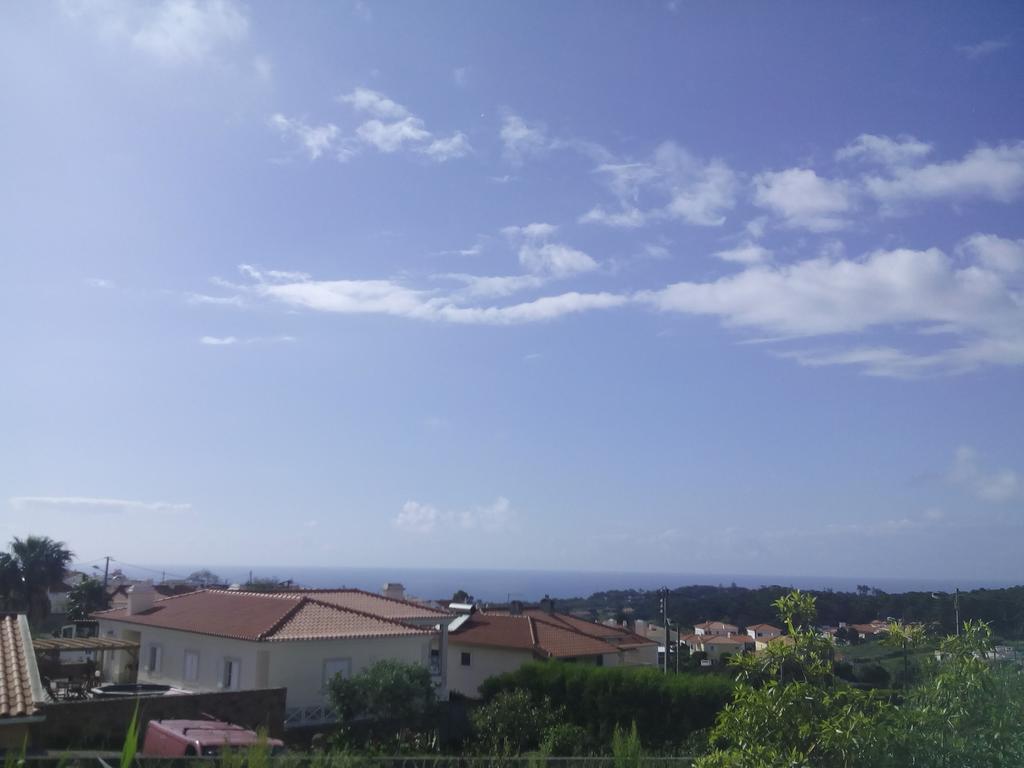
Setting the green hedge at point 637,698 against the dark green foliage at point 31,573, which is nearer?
the green hedge at point 637,698

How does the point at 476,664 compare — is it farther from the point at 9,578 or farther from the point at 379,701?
the point at 9,578

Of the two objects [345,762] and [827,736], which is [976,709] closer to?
[827,736]

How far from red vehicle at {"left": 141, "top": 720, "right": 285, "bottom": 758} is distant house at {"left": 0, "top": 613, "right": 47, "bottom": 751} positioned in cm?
244

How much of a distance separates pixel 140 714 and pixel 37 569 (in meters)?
31.8

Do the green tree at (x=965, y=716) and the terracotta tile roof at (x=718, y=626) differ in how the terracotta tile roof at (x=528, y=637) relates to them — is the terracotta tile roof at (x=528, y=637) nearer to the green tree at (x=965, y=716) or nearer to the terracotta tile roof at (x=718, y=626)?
the terracotta tile roof at (x=718, y=626)

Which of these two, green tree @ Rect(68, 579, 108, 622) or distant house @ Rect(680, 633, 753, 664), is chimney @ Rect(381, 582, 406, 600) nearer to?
distant house @ Rect(680, 633, 753, 664)

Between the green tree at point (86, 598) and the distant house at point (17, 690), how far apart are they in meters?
40.1

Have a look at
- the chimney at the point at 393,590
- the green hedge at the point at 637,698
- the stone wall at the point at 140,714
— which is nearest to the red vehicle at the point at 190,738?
the stone wall at the point at 140,714

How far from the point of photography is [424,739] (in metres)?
21.9

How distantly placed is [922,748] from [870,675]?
4310 mm

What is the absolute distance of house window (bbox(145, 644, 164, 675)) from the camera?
111 ft

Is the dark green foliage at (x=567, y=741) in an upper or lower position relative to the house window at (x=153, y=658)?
upper

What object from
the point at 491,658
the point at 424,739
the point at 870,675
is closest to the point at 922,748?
the point at 870,675

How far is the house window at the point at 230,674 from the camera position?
28878 mm
